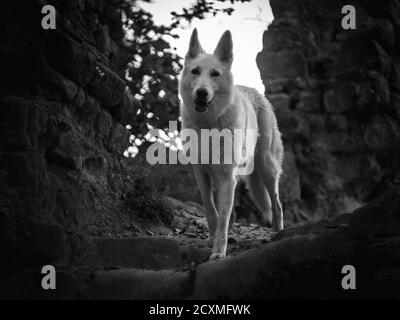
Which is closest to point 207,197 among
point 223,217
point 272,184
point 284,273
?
point 223,217

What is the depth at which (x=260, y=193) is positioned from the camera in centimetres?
624

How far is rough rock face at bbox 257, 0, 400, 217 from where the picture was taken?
1173cm

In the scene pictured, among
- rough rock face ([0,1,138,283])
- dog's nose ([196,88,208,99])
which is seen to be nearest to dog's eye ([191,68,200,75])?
dog's nose ([196,88,208,99])

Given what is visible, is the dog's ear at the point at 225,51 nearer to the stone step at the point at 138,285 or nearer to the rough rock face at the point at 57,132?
the rough rock face at the point at 57,132

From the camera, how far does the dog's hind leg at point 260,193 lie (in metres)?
6.20

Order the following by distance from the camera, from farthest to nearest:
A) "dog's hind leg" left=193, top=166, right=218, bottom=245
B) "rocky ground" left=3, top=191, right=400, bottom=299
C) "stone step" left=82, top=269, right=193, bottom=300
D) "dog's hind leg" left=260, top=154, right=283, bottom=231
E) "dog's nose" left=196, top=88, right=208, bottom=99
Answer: "dog's hind leg" left=260, top=154, right=283, bottom=231
"dog's hind leg" left=193, top=166, right=218, bottom=245
"dog's nose" left=196, top=88, right=208, bottom=99
"stone step" left=82, top=269, right=193, bottom=300
"rocky ground" left=3, top=191, right=400, bottom=299

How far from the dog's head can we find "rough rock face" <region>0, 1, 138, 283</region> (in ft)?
4.28

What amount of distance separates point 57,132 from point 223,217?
6.47 feet

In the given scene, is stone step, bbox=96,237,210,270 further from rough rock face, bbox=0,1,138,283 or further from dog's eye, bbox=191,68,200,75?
dog's eye, bbox=191,68,200,75

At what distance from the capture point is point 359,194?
39.1 ft

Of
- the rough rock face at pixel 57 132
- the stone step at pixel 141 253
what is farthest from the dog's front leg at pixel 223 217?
the rough rock face at pixel 57 132

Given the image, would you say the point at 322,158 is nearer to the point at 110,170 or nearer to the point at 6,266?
the point at 110,170
